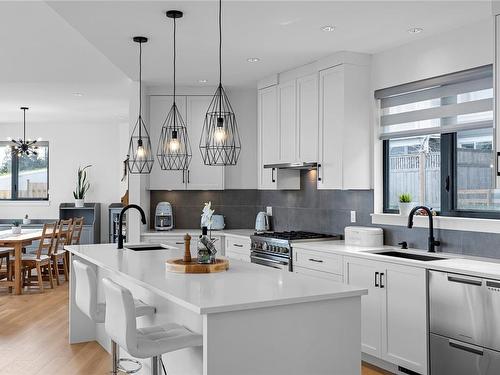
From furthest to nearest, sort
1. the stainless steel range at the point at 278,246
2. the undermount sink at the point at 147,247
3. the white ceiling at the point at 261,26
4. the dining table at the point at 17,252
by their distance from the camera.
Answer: the dining table at the point at 17,252, the stainless steel range at the point at 278,246, the undermount sink at the point at 147,247, the white ceiling at the point at 261,26

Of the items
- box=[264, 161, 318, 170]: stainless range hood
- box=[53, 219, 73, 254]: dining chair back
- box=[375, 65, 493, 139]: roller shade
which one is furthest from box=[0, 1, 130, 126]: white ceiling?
box=[375, 65, 493, 139]: roller shade

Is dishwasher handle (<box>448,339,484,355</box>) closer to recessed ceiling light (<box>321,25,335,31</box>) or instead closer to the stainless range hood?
the stainless range hood

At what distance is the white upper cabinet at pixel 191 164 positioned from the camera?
6.52 meters

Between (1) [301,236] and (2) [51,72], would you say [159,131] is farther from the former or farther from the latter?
(1) [301,236]

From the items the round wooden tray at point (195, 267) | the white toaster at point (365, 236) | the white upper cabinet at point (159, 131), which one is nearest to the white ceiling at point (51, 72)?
the white upper cabinet at point (159, 131)

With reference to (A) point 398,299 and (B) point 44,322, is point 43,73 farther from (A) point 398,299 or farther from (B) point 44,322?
(A) point 398,299

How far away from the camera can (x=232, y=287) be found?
2.80 metres

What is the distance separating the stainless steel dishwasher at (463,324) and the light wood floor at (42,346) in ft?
2.25

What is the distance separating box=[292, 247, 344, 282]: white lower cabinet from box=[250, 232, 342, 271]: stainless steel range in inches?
3.6

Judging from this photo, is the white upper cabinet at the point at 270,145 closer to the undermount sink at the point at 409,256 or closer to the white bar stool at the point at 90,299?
the undermount sink at the point at 409,256

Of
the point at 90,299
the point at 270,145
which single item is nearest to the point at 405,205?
the point at 270,145

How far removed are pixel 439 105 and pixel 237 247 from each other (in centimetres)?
266

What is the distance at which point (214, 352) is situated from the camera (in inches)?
93.5

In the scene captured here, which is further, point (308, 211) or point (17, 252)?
point (17, 252)
